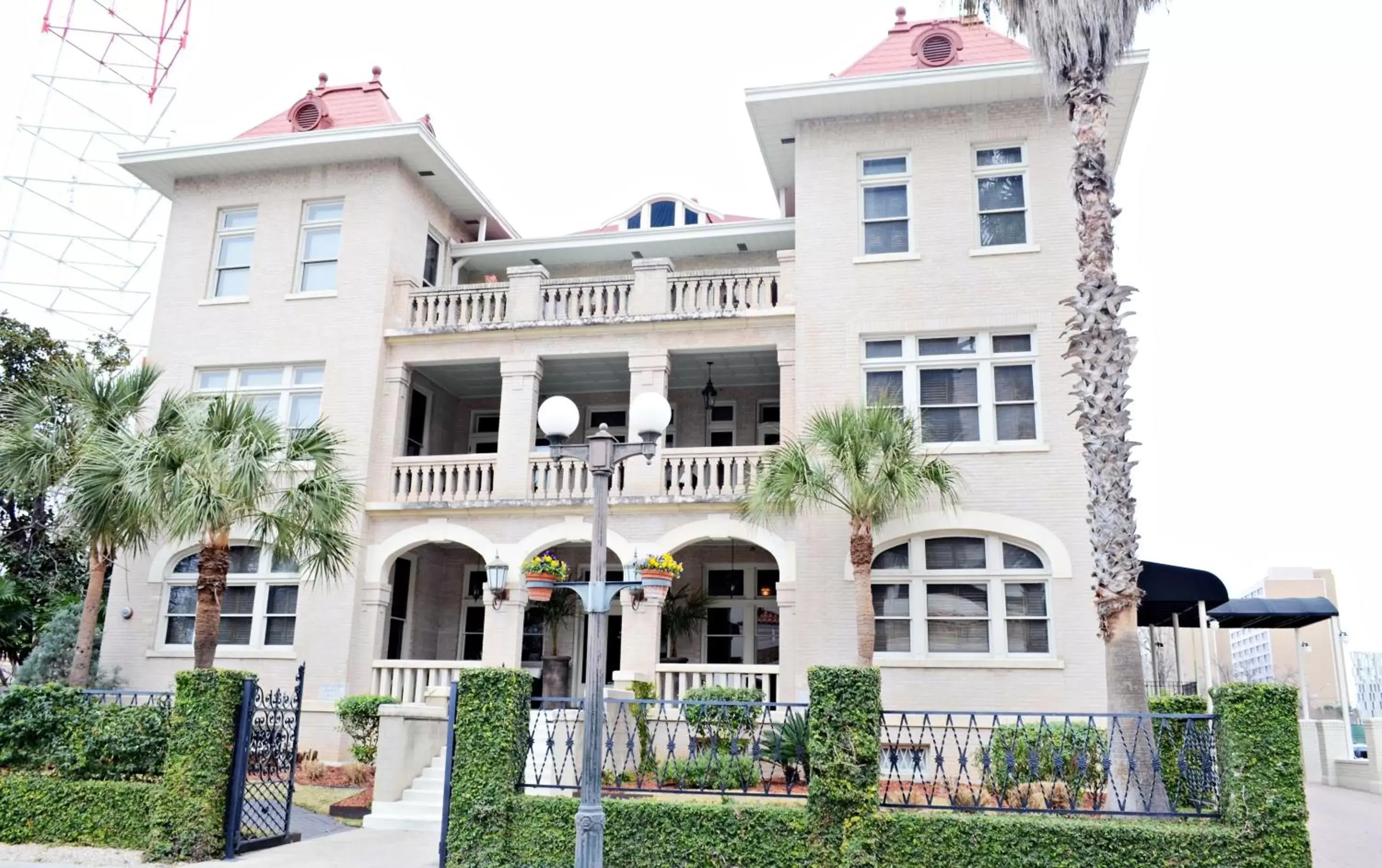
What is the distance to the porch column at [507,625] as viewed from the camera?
19250 millimetres

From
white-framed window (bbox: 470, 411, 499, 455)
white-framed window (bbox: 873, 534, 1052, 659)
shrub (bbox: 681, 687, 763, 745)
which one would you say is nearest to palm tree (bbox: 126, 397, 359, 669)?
shrub (bbox: 681, 687, 763, 745)

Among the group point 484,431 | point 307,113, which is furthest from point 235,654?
point 307,113

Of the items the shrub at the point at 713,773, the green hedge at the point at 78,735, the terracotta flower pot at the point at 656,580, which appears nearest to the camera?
the terracotta flower pot at the point at 656,580

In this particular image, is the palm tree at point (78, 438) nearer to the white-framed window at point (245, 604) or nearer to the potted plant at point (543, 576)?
the white-framed window at point (245, 604)

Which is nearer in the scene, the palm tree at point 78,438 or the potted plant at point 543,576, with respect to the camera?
the potted plant at point 543,576

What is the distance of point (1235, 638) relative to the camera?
131125mm

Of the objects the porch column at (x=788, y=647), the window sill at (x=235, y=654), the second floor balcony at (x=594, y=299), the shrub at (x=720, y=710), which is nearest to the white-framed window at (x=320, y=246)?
the second floor balcony at (x=594, y=299)

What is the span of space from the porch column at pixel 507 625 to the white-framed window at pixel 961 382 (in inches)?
286

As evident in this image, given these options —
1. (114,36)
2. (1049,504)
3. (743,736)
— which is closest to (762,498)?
(743,736)

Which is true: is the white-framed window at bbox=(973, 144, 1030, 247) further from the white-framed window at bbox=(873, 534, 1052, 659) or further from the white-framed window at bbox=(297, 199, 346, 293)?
the white-framed window at bbox=(297, 199, 346, 293)

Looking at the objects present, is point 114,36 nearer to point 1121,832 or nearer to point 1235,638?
point 1121,832

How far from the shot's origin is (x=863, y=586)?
16.6 m

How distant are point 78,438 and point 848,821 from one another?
14.4 m

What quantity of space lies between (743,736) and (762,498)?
3.65m
